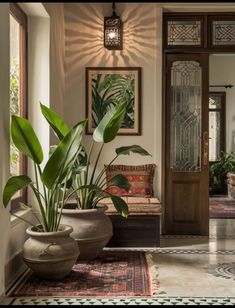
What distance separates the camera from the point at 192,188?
5.65 meters

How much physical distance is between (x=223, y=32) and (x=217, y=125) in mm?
5470

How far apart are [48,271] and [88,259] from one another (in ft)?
2.65

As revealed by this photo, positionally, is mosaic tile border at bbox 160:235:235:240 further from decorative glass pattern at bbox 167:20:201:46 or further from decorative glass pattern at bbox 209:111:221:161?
decorative glass pattern at bbox 209:111:221:161

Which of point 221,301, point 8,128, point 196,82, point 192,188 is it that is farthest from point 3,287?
point 196,82

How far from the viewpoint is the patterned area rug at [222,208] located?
727 cm

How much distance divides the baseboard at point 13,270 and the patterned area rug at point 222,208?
3992 millimetres

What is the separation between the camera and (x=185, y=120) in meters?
5.69

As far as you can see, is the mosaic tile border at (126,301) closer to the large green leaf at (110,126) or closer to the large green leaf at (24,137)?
the large green leaf at (24,137)

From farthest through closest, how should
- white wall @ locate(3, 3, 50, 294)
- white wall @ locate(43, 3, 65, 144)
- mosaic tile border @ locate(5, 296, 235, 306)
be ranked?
white wall @ locate(43, 3, 65, 144)
white wall @ locate(3, 3, 50, 294)
mosaic tile border @ locate(5, 296, 235, 306)

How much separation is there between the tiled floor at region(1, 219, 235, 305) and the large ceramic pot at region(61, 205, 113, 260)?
56 cm

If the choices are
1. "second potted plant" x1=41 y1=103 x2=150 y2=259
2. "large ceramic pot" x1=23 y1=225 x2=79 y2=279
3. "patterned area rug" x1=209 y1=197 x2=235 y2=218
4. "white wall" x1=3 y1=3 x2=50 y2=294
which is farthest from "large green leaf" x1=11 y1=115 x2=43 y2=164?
"patterned area rug" x1=209 y1=197 x2=235 y2=218

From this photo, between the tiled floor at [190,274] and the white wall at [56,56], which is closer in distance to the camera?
the tiled floor at [190,274]

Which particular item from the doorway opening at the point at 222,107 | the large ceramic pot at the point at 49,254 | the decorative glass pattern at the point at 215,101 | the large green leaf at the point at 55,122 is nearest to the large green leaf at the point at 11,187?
the large ceramic pot at the point at 49,254

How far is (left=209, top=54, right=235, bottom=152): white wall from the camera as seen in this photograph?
1084cm
